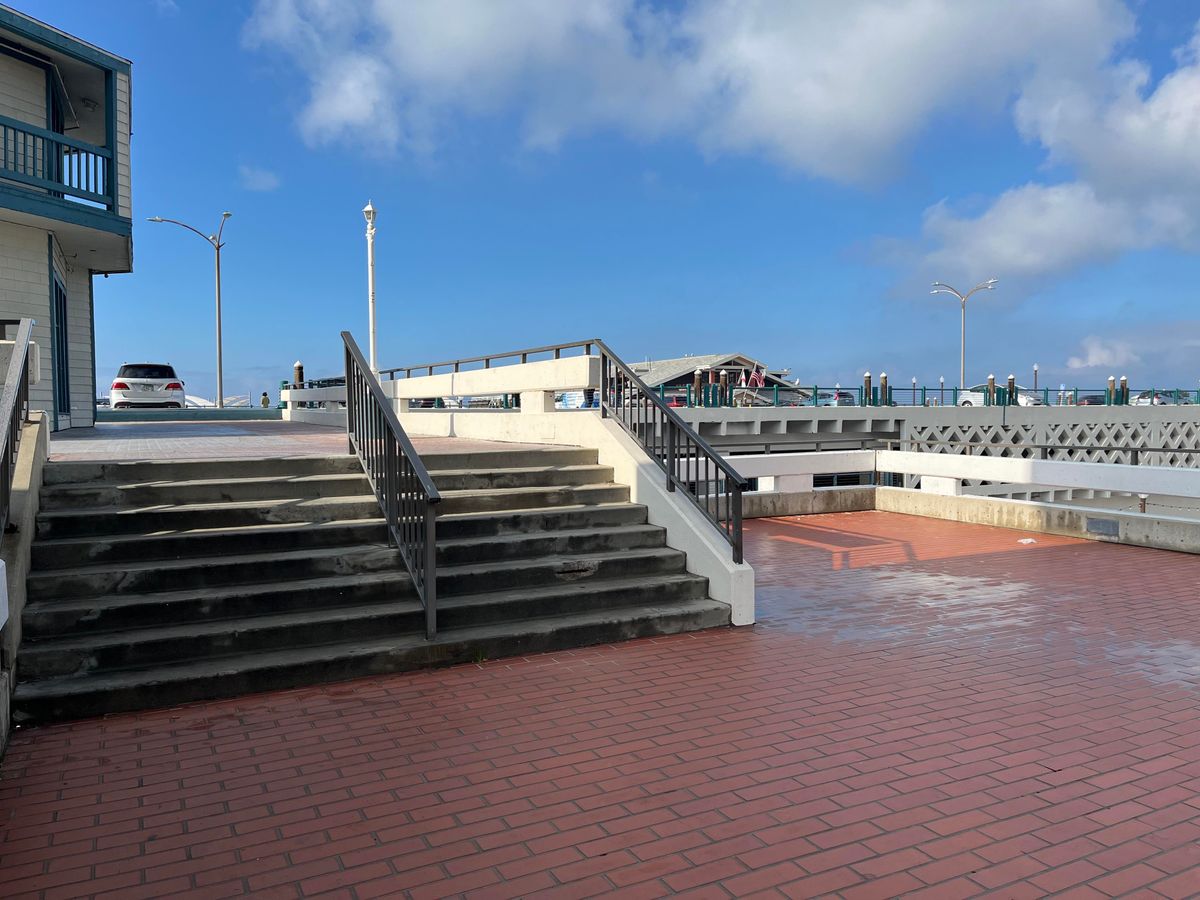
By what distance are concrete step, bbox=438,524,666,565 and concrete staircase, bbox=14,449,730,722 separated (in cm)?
1

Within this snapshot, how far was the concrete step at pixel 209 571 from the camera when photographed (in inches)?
232

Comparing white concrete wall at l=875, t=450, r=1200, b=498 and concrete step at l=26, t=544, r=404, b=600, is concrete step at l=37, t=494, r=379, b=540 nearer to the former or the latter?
concrete step at l=26, t=544, r=404, b=600

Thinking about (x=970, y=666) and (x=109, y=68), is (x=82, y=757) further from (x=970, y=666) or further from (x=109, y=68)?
(x=109, y=68)


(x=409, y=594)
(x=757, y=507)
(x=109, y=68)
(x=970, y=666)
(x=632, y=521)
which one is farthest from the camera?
(x=109, y=68)

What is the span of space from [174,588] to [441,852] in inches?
143

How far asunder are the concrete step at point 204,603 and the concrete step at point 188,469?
164cm

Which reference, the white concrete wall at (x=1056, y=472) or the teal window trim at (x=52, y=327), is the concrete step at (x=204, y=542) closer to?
the white concrete wall at (x=1056, y=472)

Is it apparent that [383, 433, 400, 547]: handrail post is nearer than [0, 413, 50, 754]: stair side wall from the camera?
No

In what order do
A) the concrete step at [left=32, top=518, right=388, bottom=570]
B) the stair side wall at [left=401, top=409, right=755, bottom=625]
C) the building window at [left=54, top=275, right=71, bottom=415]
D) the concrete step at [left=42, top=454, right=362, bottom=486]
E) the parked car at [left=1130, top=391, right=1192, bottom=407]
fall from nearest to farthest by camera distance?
the concrete step at [left=32, top=518, right=388, bottom=570], the concrete step at [left=42, top=454, right=362, bottom=486], the stair side wall at [left=401, top=409, right=755, bottom=625], the building window at [left=54, top=275, right=71, bottom=415], the parked car at [left=1130, top=391, right=1192, bottom=407]

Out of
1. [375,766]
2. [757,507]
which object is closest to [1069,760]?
[375,766]

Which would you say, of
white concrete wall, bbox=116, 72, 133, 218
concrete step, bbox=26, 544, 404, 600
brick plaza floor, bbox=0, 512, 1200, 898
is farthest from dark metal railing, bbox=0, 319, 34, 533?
white concrete wall, bbox=116, 72, 133, 218

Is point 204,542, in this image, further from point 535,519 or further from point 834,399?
point 834,399

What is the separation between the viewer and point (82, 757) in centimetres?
449

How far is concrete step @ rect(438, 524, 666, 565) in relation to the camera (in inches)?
281
